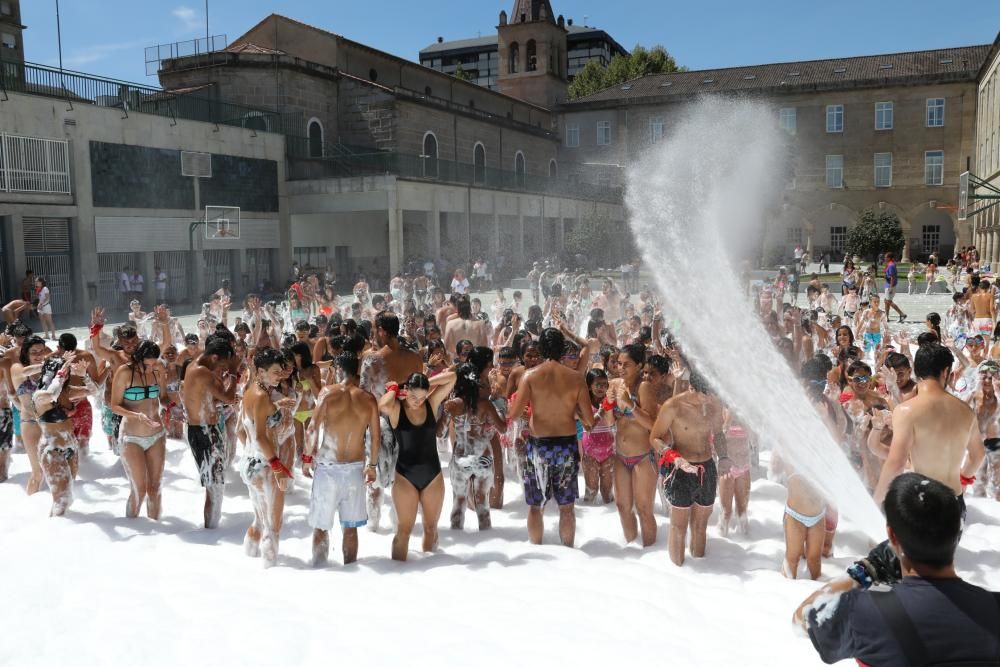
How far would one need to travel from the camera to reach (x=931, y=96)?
145 feet

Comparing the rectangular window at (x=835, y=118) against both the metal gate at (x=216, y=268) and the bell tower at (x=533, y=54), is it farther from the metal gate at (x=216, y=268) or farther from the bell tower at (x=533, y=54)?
the metal gate at (x=216, y=268)

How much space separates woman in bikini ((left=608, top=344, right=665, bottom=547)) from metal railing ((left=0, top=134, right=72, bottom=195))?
22.0 metres

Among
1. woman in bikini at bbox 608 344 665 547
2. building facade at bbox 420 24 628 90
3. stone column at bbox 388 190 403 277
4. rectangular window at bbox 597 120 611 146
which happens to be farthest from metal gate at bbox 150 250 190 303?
building facade at bbox 420 24 628 90

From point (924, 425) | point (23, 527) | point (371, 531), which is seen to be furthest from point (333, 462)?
Answer: point (924, 425)

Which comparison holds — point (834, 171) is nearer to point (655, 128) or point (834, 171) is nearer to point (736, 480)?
point (655, 128)

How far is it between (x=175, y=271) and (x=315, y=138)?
1042 cm

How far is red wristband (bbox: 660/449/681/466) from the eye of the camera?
5.30 m

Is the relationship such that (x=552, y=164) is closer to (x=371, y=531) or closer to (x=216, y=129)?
(x=216, y=129)

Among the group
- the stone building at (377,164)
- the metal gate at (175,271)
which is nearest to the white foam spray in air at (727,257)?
the stone building at (377,164)

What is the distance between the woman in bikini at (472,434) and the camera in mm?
6238

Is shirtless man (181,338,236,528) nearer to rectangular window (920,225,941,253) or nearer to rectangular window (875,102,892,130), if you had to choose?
rectangular window (920,225,941,253)

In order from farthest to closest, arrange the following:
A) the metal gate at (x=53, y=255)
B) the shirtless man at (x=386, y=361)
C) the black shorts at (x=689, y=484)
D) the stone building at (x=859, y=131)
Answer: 1. the stone building at (x=859, y=131)
2. the metal gate at (x=53, y=255)
3. the shirtless man at (x=386, y=361)
4. the black shorts at (x=689, y=484)

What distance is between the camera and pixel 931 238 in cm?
4475

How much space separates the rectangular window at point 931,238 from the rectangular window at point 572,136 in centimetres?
2167
